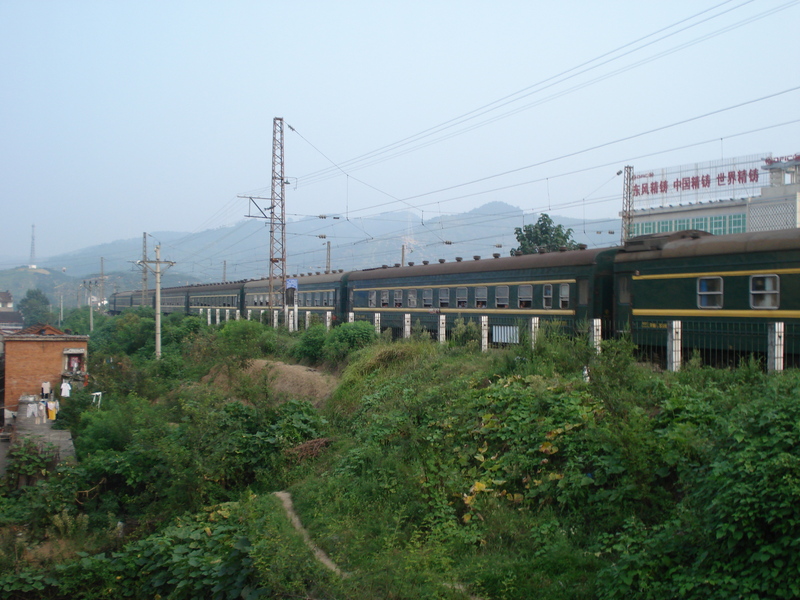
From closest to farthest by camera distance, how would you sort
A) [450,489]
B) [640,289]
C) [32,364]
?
[450,489] < [640,289] < [32,364]

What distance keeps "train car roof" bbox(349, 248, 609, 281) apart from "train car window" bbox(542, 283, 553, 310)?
0.56 metres

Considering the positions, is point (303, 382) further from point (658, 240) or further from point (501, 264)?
point (658, 240)

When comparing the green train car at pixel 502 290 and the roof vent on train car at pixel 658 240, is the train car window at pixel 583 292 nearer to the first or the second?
the green train car at pixel 502 290

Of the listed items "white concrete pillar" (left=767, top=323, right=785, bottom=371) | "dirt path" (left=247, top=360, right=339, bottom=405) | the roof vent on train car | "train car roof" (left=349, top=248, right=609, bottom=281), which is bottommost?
"dirt path" (left=247, top=360, right=339, bottom=405)

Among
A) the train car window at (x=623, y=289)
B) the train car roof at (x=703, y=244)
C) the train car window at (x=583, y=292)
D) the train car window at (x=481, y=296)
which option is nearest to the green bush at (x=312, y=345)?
the train car window at (x=481, y=296)

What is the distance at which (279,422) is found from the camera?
1240 centimetres

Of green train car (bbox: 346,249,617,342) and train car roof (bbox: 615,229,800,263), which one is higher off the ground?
train car roof (bbox: 615,229,800,263)

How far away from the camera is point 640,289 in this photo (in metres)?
14.5

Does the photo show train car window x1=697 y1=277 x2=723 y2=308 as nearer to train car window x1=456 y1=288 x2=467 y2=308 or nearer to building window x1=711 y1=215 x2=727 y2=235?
train car window x1=456 y1=288 x2=467 y2=308

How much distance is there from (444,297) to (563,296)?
17.4 ft

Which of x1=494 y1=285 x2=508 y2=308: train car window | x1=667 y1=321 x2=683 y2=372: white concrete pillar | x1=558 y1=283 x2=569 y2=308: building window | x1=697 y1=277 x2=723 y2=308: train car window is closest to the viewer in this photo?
x1=667 y1=321 x2=683 y2=372: white concrete pillar

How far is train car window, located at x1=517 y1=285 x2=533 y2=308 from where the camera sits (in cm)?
1750

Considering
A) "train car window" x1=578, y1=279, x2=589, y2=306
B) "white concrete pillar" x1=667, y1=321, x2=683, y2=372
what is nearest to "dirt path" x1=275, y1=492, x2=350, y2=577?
"white concrete pillar" x1=667, y1=321, x2=683, y2=372

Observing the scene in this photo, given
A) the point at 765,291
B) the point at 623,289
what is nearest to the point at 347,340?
the point at 623,289
